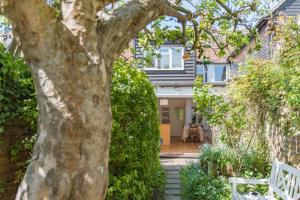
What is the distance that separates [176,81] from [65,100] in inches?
620

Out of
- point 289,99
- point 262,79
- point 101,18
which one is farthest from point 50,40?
point 262,79

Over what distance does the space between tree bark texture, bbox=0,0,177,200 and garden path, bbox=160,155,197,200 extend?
5.74 m

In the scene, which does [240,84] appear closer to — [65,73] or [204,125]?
[65,73]

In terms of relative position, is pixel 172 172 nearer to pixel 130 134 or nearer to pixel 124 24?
pixel 130 134

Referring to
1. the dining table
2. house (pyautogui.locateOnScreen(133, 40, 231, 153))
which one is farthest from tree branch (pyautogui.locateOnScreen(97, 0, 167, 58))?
the dining table

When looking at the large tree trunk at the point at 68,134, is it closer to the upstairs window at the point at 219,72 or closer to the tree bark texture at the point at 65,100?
the tree bark texture at the point at 65,100

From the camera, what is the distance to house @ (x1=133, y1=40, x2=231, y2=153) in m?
16.4

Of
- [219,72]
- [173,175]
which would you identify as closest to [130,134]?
[173,175]

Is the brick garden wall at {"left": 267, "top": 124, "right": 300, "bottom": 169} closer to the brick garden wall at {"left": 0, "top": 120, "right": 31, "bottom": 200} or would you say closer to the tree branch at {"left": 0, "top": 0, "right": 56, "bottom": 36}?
the brick garden wall at {"left": 0, "top": 120, "right": 31, "bottom": 200}

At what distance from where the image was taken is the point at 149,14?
279 centimetres

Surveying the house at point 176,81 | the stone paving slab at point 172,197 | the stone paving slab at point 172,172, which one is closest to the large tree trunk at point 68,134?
the stone paving slab at point 172,197

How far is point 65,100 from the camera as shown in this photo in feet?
7.18

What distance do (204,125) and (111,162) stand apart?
54.7ft

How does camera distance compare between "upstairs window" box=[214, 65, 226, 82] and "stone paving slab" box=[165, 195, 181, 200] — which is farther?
"upstairs window" box=[214, 65, 226, 82]
